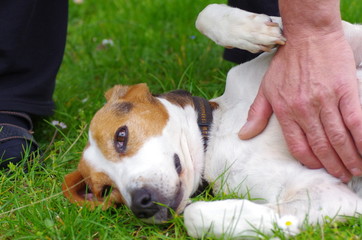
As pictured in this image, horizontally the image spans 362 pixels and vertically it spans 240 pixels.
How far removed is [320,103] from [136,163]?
3.93ft

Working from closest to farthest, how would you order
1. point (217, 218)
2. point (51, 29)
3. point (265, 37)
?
point (217, 218) < point (265, 37) < point (51, 29)

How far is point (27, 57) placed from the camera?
501 centimetres

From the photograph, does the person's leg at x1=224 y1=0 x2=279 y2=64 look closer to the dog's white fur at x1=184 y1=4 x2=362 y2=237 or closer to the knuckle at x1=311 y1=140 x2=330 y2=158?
the dog's white fur at x1=184 y1=4 x2=362 y2=237

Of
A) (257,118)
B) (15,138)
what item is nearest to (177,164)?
(257,118)

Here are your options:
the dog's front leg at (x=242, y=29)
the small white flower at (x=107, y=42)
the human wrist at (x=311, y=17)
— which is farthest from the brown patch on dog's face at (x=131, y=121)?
the small white flower at (x=107, y=42)

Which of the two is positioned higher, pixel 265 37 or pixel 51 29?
pixel 265 37

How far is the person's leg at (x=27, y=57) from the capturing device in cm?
480

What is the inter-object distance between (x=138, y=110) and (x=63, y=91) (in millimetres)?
2008

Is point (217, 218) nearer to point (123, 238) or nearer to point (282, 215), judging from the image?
point (282, 215)

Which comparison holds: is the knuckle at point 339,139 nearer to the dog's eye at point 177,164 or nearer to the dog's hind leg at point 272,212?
the dog's hind leg at point 272,212

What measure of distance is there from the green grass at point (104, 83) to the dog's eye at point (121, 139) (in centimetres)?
40

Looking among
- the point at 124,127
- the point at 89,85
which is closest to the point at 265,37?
the point at 124,127

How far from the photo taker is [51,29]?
16.9 ft

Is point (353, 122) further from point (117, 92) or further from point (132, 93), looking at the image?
point (117, 92)
